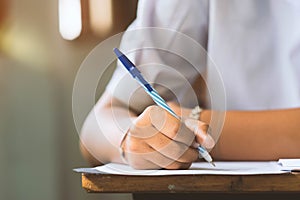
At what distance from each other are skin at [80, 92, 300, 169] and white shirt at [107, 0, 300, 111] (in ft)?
0.68

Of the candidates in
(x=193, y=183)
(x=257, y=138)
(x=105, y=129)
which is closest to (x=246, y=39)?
(x=257, y=138)

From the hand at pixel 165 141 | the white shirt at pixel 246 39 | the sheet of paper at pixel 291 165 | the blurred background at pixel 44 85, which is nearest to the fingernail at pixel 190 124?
the hand at pixel 165 141

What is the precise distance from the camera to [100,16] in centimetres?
150

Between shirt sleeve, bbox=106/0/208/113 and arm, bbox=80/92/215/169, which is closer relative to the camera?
arm, bbox=80/92/215/169

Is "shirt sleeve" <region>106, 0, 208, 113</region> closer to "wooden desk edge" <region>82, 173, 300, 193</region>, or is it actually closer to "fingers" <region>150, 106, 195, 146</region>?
"fingers" <region>150, 106, 195, 146</region>

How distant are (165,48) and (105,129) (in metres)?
0.25

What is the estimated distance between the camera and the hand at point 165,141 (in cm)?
58

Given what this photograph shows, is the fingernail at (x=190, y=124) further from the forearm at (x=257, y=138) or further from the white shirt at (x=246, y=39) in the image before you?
the white shirt at (x=246, y=39)

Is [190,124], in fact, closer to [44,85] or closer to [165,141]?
[165,141]

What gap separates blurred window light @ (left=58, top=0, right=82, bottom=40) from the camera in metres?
1.49

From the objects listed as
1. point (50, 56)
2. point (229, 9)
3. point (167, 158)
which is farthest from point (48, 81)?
point (167, 158)

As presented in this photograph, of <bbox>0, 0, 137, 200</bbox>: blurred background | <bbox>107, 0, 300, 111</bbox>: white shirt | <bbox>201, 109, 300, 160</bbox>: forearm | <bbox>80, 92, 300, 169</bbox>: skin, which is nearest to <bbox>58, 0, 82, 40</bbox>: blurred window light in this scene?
<bbox>0, 0, 137, 200</bbox>: blurred background

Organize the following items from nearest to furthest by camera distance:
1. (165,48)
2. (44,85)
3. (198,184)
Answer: (198,184) < (165,48) < (44,85)

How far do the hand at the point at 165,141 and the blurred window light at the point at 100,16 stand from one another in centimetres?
91
